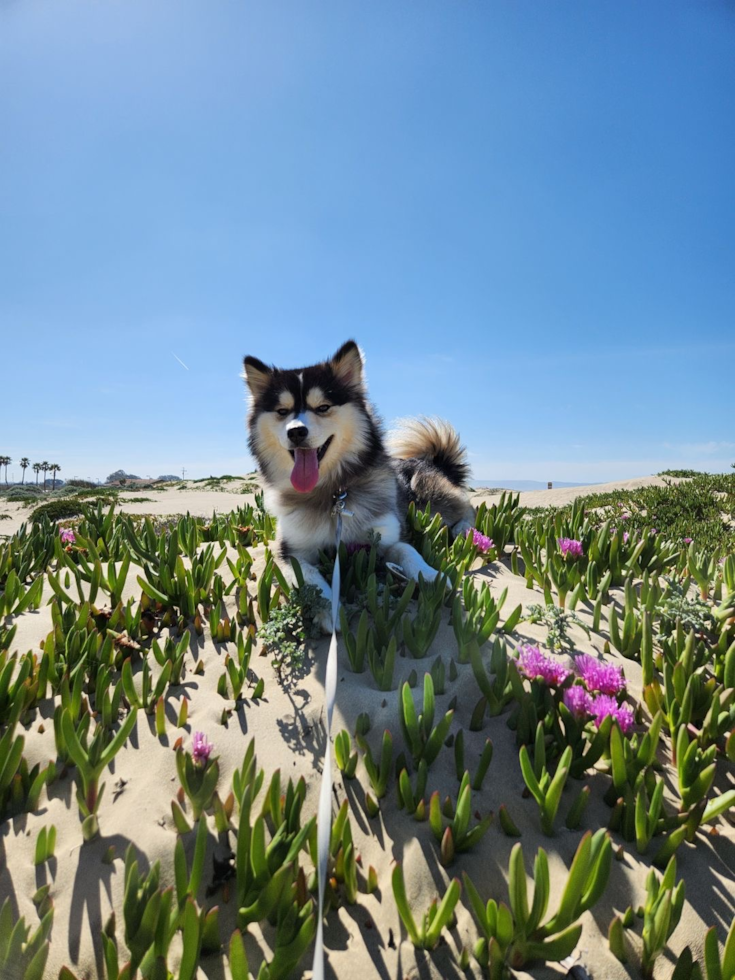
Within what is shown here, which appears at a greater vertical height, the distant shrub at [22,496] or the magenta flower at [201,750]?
the distant shrub at [22,496]

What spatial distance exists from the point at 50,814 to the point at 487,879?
5.48 ft

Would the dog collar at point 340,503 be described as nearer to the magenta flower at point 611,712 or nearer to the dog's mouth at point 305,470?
the dog's mouth at point 305,470

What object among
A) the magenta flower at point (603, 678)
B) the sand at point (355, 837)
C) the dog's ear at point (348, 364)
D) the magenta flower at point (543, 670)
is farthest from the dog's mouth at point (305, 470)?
the magenta flower at point (603, 678)

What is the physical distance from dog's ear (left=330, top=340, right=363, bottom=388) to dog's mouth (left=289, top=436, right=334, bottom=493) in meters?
0.76

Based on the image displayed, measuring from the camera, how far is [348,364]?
373cm

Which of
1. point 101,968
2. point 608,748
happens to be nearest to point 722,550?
point 608,748

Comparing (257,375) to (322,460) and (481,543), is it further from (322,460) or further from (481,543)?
(481,543)

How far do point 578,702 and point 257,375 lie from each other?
3.09 metres

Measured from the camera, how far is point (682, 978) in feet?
4.11

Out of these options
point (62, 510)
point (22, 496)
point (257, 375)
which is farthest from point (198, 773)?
point (22, 496)

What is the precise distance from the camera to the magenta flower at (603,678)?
214 centimetres

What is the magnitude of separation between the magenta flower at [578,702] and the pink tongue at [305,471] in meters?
1.93

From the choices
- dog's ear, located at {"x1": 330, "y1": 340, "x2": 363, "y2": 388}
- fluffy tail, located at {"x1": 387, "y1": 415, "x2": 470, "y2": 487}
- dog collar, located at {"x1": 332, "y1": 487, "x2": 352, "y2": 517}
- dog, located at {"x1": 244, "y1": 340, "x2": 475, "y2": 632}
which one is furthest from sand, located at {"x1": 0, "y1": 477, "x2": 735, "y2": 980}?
fluffy tail, located at {"x1": 387, "y1": 415, "x2": 470, "y2": 487}

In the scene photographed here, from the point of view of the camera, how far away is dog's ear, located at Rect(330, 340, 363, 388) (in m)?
3.69
